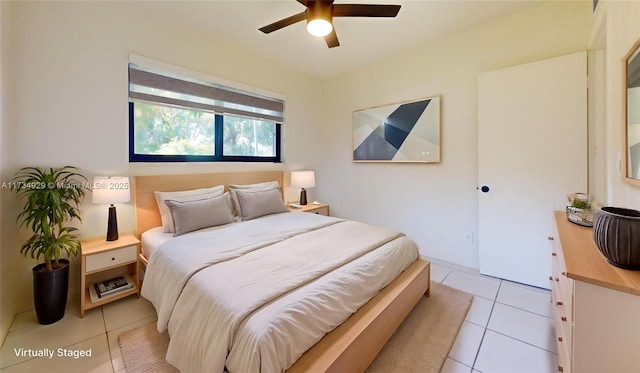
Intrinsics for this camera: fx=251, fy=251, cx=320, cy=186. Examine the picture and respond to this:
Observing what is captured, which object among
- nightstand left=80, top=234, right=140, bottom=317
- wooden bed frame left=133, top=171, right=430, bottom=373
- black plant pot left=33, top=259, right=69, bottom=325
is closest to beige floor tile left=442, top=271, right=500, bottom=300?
wooden bed frame left=133, top=171, right=430, bottom=373

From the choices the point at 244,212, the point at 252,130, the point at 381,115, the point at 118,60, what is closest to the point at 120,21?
the point at 118,60

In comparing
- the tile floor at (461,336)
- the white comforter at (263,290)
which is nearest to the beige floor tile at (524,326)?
the tile floor at (461,336)

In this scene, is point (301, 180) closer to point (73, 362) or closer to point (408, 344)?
point (408, 344)

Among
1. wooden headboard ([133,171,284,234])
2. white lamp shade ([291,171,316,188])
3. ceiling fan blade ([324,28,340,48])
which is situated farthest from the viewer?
white lamp shade ([291,171,316,188])

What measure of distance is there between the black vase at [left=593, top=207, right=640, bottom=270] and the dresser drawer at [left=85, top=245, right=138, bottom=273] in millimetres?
3074

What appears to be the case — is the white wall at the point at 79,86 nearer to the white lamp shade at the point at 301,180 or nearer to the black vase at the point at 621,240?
the white lamp shade at the point at 301,180

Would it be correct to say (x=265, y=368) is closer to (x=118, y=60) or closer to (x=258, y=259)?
(x=258, y=259)

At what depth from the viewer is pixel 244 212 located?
2830 mm

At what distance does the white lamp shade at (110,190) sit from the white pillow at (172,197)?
0.29 m

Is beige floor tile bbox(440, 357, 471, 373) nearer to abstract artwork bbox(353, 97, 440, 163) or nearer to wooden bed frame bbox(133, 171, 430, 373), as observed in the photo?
wooden bed frame bbox(133, 171, 430, 373)

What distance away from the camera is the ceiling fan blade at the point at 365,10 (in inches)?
70.4

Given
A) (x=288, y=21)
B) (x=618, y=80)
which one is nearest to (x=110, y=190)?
(x=288, y=21)

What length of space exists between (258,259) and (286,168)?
7.81 ft

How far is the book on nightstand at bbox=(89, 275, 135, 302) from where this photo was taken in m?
2.13
